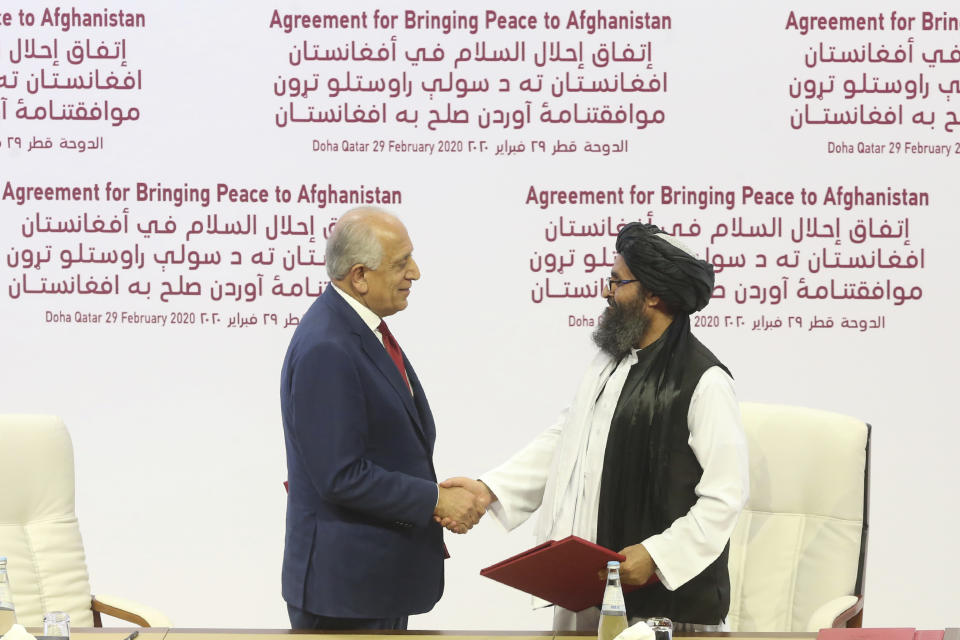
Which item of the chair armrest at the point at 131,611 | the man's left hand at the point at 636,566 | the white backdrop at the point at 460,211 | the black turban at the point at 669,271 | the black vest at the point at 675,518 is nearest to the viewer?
the man's left hand at the point at 636,566

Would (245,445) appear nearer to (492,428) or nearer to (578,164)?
(492,428)

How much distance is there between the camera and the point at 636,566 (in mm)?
2629

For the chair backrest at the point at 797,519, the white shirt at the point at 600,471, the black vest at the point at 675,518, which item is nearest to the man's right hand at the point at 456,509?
the white shirt at the point at 600,471

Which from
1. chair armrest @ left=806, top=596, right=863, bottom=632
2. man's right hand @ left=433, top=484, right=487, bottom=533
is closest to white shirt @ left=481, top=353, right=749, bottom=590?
man's right hand @ left=433, top=484, right=487, bottom=533

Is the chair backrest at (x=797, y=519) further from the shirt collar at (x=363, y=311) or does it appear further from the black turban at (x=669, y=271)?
the shirt collar at (x=363, y=311)

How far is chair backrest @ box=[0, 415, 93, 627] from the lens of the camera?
3.17 m

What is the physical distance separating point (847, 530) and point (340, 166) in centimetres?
211

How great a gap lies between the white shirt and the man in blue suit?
0.70 ft

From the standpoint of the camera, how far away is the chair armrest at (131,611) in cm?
294

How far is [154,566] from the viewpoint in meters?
4.36

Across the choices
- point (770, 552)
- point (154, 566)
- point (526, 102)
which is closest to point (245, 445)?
point (154, 566)

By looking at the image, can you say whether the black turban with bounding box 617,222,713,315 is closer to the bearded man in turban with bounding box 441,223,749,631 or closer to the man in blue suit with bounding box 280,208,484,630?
the bearded man in turban with bounding box 441,223,749,631

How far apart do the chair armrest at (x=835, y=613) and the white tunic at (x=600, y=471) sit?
17.2 inches

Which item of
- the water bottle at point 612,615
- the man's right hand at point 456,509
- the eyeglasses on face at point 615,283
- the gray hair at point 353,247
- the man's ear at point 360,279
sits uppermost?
the gray hair at point 353,247
